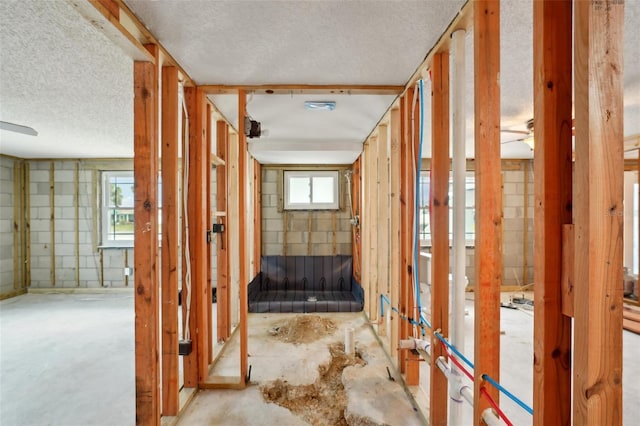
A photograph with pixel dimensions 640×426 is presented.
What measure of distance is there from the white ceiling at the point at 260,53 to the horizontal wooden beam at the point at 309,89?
1.8 inches

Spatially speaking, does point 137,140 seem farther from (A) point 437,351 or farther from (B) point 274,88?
(A) point 437,351

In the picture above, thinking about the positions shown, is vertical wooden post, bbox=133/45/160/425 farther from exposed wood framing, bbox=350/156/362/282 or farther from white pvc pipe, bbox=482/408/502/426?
exposed wood framing, bbox=350/156/362/282

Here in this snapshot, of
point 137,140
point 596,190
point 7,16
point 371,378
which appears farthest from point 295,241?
point 596,190

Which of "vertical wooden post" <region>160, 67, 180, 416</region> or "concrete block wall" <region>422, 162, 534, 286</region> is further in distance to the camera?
"concrete block wall" <region>422, 162, 534, 286</region>

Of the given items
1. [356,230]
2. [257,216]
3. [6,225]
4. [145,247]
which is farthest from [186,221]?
[6,225]

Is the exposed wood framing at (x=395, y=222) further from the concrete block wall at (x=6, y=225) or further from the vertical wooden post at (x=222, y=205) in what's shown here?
the concrete block wall at (x=6, y=225)

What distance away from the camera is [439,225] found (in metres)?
1.59

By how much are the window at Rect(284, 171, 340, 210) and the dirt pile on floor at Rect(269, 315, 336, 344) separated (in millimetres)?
1980

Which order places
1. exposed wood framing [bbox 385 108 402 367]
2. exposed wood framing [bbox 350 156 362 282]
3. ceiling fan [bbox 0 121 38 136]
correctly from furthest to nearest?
exposed wood framing [bbox 350 156 362 282]
ceiling fan [bbox 0 121 38 136]
exposed wood framing [bbox 385 108 402 367]

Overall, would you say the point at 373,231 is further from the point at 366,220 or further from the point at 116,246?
the point at 116,246

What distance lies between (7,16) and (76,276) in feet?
15.8

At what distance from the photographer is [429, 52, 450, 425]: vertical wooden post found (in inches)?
62.3

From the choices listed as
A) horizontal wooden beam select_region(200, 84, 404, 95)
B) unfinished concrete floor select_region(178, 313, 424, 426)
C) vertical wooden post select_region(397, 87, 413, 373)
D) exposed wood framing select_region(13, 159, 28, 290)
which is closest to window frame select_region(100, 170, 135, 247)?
exposed wood framing select_region(13, 159, 28, 290)

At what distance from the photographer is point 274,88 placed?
2.10m
